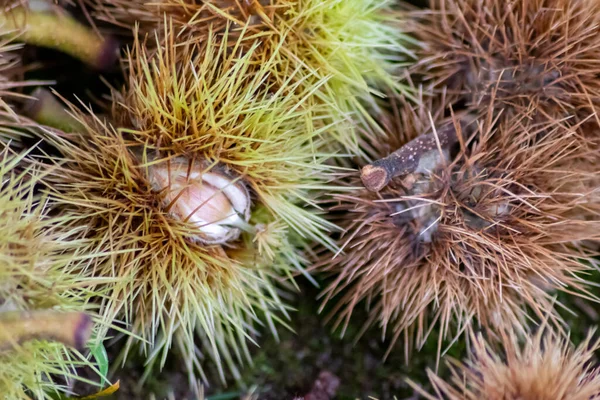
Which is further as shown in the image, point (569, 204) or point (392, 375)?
point (392, 375)

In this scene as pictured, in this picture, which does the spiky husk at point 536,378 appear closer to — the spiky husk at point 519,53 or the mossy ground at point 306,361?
the mossy ground at point 306,361

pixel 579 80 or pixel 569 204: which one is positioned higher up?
pixel 579 80

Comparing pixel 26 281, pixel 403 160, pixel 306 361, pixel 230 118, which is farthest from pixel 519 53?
pixel 26 281

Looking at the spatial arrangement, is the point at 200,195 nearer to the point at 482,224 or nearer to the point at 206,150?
the point at 206,150

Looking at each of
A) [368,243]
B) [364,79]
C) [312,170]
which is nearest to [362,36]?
[364,79]

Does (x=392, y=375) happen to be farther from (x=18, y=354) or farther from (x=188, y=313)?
(x=18, y=354)
